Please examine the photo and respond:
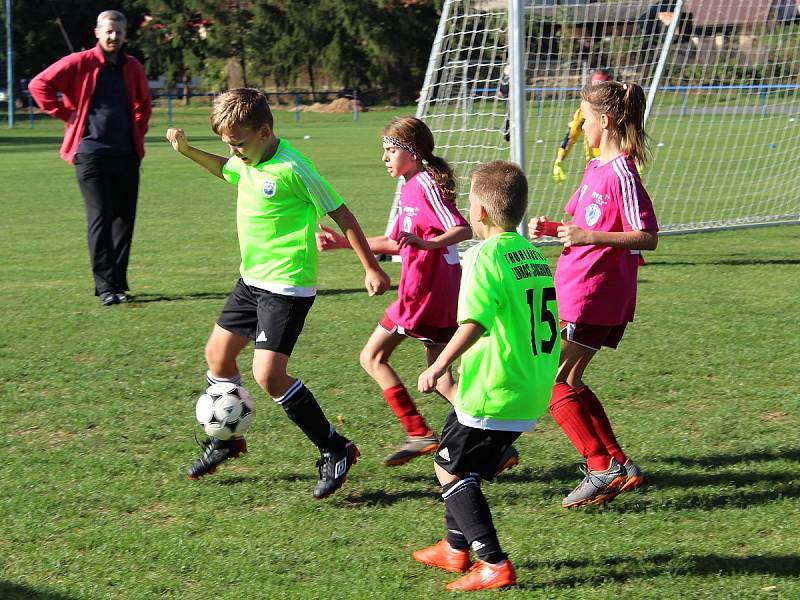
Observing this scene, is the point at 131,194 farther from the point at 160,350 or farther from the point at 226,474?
the point at 226,474

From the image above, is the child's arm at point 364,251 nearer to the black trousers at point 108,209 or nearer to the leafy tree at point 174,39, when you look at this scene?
the black trousers at point 108,209

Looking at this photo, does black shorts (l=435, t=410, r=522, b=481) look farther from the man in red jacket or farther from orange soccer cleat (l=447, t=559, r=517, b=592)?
the man in red jacket

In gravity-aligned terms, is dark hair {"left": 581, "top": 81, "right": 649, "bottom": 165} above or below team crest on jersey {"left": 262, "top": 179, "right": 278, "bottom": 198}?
above

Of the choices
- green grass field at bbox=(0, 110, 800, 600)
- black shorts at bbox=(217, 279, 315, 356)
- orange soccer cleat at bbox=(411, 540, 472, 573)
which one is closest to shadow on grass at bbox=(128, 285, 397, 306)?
green grass field at bbox=(0, 110, 800, 600)

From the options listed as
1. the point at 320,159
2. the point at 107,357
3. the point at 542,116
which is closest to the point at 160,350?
the point at 107,357

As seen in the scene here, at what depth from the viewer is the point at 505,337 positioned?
350 cm

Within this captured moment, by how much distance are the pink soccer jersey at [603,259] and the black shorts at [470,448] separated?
0.94 meters

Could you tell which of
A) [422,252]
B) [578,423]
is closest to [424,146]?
[422,252]

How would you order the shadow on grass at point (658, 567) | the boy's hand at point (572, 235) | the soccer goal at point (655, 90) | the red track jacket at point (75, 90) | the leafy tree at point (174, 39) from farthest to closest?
the leafy tree at point (174, 39), the soccer goal at point (655, 90), the red track jacket at point (75, 90), the boy's hand at point (572, 235), the shadow on grass at point (658, 567)

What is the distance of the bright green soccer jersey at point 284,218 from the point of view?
4.39 meters

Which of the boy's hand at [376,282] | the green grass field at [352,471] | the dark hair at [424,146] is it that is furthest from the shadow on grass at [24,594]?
the dark hair at [424,146]

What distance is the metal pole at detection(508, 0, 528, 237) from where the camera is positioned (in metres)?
9.49

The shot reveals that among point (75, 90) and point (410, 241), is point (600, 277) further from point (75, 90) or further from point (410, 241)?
point (75, 90)

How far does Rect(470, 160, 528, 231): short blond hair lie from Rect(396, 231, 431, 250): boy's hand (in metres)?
0.60
